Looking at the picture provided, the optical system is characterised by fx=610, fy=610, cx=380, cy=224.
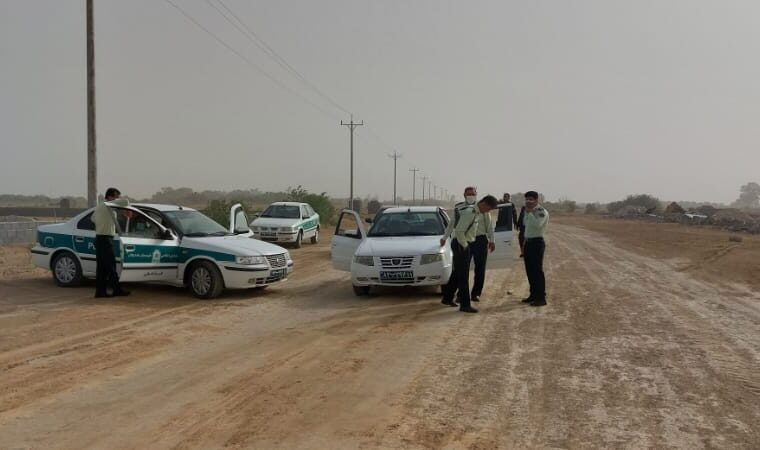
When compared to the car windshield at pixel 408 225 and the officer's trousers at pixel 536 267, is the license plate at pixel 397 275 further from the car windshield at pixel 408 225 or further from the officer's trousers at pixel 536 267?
the officer's trousers at pixel 536 267

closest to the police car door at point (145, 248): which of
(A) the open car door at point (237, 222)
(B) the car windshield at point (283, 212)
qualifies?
(A) the open car door at point (237, 222)

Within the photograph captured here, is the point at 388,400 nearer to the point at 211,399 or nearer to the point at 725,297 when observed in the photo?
the point at 211,399

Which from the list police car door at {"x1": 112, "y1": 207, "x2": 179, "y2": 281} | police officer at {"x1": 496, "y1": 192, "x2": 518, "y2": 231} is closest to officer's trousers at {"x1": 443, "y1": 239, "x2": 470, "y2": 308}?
police officer at {"x1": 496, "y1": 192, "x2": 518, "y2": 231}

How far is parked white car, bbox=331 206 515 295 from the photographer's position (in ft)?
33.6

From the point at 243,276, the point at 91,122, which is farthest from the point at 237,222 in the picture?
the point at 91,122

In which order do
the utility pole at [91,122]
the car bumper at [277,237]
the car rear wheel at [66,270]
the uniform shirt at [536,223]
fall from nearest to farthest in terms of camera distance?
the uniform shirt at [536,223]
the car rear wheel at [66,270]
the utility pole at [91,122]
the car bumper at [277,237]

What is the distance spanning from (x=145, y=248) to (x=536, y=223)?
21.9ft

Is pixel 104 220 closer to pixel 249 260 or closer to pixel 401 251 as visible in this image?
pixel 249 260

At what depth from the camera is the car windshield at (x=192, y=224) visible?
36.6ft

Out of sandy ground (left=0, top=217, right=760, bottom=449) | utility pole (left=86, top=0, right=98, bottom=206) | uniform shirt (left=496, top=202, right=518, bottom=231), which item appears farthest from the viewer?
utility pole (left=86, top=0, right=98, bottom=206)

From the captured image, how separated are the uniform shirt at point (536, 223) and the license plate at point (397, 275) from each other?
2.16 meters

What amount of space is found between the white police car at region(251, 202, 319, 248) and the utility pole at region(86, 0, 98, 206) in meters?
6.77

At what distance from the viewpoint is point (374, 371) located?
6.16 meters

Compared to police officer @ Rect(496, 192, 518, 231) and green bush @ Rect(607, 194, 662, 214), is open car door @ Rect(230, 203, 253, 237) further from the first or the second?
green bush @ Rect(607, 194, 662, 214)
